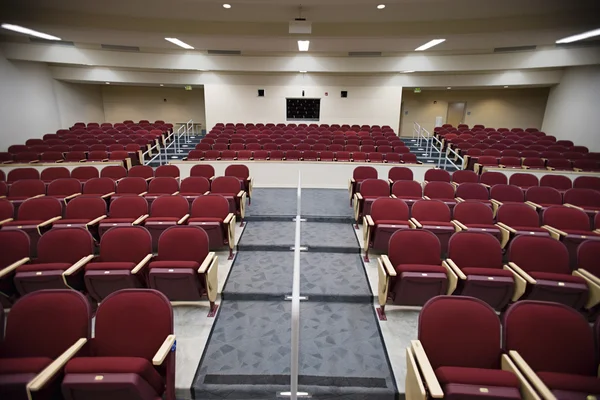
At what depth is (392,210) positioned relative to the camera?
4.79 m

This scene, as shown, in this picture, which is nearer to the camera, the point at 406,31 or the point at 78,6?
the point at 78,6

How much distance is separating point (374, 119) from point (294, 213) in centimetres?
1071

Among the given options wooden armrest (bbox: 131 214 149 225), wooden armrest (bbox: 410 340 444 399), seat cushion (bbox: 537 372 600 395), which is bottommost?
seat cushion (bbox: 537 372 600 395)

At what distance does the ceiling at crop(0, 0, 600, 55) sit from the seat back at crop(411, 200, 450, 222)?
4.71m

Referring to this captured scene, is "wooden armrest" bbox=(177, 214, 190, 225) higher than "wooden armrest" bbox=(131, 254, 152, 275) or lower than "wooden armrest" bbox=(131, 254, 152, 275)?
higher

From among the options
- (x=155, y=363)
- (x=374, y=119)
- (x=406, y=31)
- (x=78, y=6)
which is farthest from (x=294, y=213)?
(x=374, y=119)

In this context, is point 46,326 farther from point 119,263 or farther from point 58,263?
point 58,263

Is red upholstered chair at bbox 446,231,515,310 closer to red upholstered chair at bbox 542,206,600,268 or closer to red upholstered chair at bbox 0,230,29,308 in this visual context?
red upholstered chair at bbox 542,206,600,268

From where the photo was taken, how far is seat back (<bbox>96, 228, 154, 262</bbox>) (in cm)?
357

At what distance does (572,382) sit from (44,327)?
3871mm

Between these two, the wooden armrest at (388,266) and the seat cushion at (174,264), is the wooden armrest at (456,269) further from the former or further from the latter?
the seat cushion at (174,264)

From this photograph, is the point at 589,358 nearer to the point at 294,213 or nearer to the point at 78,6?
the point at 294,213

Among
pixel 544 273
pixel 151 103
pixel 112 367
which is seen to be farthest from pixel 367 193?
pixel 151 103

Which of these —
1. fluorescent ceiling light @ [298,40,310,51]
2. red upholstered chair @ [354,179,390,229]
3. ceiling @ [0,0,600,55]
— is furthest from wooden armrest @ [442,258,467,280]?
fluorescent ceiling light @ [298,40,310,51]
